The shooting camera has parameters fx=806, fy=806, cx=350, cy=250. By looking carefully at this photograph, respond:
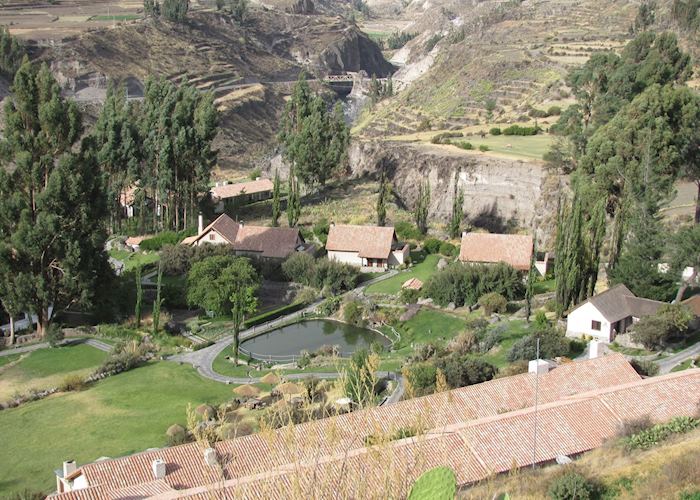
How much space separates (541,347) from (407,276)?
20202mm

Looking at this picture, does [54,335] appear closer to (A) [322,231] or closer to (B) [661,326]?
(A) [322,231]

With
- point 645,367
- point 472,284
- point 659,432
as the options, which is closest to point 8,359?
point 472,284

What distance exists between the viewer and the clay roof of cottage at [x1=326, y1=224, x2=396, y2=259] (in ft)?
194

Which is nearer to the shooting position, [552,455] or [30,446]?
[552,455]

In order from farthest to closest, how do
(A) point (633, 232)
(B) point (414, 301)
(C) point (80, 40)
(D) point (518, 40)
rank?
(C) point (80, 40)
(D) point (518, 40)
(B) point (414, 301)
(A) point (633, 232)

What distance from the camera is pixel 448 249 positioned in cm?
6050

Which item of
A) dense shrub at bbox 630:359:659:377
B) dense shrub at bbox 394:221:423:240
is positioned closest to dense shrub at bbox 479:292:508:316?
dense shrub at bbox 630:359:659:377

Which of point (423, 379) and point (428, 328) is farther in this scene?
point (428, 328)

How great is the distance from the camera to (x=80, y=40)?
13550cm

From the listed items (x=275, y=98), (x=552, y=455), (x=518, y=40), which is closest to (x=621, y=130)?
(x=552, y=455)

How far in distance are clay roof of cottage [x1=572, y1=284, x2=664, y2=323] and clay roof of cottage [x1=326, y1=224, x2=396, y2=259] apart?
20.4 metres

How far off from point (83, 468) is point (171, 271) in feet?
109

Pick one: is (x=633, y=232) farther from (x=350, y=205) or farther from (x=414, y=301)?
(x=350, y=205)

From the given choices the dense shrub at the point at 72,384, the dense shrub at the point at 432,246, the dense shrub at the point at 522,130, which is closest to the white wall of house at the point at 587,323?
the dense shrub at the point at 432,246
